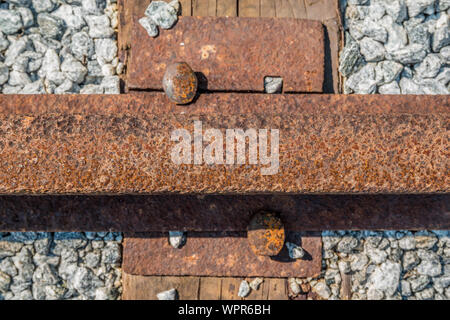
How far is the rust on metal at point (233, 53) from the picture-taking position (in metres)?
1.68

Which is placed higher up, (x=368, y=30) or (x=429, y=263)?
(x=368, y=30)

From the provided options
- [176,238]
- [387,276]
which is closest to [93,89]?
[176,238]

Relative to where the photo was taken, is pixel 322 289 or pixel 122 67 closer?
pixel 122 67

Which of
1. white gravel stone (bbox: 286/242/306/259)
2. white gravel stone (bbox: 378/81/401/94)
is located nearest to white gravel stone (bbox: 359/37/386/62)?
white gravel stone (bbox: 378/81/401/94)

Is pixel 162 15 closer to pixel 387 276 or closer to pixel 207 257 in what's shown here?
pixel 207 257

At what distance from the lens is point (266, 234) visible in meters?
1.71

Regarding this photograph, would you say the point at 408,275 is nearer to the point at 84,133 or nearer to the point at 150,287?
the point at 150,287

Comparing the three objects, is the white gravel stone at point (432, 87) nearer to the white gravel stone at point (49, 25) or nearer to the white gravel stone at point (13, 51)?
the white gravel stone at point (49, 25)

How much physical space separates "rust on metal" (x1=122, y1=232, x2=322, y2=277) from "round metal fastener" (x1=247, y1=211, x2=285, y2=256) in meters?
0.13

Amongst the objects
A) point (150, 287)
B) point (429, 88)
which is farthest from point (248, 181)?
point (429, 88)

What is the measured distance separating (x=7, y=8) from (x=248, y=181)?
1.55m

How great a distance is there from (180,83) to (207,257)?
90cm

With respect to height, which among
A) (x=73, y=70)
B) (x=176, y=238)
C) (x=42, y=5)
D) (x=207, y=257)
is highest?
(x=42, y=5)

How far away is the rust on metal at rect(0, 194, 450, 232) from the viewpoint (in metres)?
1.75
